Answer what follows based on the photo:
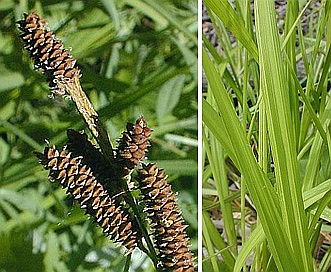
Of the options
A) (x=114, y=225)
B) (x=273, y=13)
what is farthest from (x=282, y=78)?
(x=114, y=225)

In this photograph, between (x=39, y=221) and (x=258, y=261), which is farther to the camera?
(x=258, y=261)

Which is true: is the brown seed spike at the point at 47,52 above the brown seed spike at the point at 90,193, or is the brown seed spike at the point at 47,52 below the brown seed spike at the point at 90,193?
above

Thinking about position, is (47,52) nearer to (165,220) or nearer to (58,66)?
(58,66)

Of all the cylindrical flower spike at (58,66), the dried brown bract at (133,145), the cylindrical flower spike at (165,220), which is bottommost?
the cylindrical flower spike at (165,220)

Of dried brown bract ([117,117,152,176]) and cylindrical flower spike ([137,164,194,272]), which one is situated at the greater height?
dried brown bract ([117,117,152,176])

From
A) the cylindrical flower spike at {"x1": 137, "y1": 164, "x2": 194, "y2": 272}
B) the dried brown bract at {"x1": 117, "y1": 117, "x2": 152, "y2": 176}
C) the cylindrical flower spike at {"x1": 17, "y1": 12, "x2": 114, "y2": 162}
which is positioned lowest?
the cylindrical flower spike at {"x1": 137, "y1": 164, "x2": 194, "y2": 272}

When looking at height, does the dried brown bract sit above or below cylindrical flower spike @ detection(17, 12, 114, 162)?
below

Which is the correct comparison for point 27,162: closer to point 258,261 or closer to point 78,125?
point 78,125
